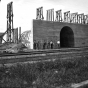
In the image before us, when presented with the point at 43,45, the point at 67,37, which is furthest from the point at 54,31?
the point at 67,37

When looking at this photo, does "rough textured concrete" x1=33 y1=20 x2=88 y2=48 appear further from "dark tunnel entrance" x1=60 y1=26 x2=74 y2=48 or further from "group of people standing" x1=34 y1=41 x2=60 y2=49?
"dark tunnel entrance" x1=60 y1=26 x2=74 y2=48

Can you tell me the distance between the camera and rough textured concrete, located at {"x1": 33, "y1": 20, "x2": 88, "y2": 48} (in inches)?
997

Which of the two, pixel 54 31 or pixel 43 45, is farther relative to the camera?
pixel 54 31

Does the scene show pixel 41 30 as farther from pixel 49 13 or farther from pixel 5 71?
pixel 5 71

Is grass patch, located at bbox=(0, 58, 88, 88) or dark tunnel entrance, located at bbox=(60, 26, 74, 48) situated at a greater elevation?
dark tunnel entrance, located at bbox=(60, 26, 74, 48)

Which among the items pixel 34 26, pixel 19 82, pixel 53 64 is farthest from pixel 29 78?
pixel 34 26

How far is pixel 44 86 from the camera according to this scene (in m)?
3.59

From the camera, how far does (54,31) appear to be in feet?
90.4

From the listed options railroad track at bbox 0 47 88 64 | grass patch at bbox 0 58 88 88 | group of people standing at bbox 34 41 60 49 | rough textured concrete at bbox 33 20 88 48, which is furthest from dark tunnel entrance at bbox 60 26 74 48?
grass patch at bbox 0 58 88 88

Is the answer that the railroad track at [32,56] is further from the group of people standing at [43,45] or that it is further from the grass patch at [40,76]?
the group of people standing at [43,45]

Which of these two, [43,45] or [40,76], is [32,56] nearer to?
[40,76]

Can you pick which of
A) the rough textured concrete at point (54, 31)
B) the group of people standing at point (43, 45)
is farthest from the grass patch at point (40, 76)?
the rough textured concrete at point (54, 31)

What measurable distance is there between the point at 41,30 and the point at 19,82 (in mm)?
22136

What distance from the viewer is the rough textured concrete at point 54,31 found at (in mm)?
25312
